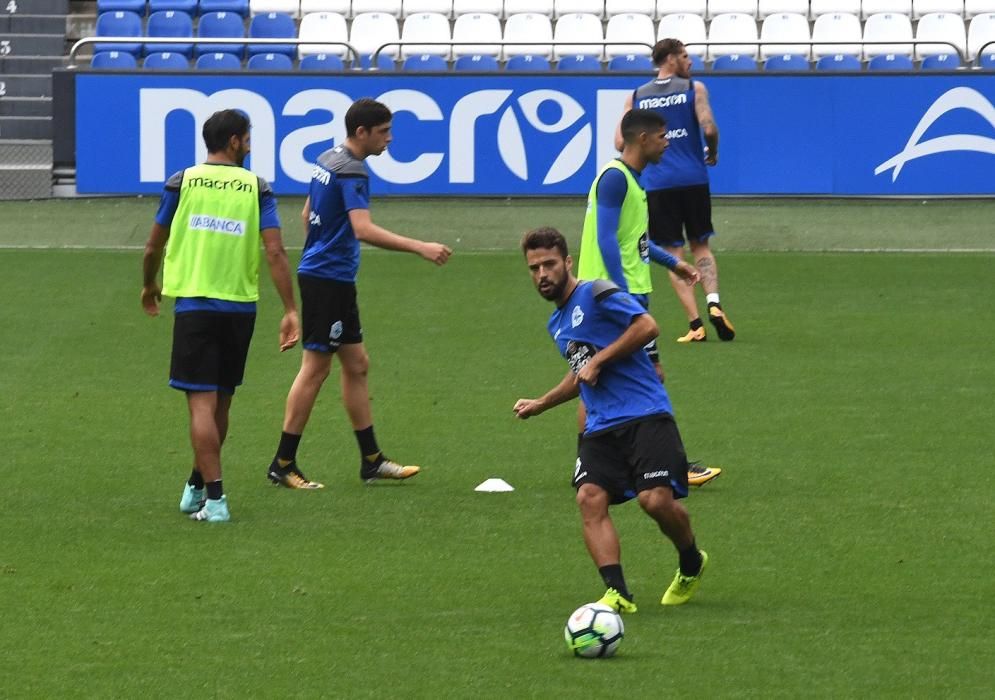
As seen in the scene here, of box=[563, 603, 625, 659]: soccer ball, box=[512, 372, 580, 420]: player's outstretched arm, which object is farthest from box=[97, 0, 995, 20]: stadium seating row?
box=[563, 603, 625, 659]: soccer ball

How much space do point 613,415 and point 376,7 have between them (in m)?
19.5

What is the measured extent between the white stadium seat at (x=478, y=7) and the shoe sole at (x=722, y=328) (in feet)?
40.1

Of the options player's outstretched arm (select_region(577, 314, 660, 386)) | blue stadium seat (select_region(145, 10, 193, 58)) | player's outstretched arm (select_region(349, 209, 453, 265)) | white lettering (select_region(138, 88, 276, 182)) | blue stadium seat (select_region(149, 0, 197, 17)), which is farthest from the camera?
blue stadium seat (select_region(149, 0, 197, 17))

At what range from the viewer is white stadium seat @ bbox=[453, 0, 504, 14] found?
25188 millimetres

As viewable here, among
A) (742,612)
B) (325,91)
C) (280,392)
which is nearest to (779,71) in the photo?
(325,91)

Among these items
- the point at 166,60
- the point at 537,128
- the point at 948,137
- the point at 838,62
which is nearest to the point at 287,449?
the point at 537,128

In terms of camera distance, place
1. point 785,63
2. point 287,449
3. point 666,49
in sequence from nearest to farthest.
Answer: point 287,449, point 666,49, point 785,63

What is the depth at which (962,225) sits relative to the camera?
19.5 m

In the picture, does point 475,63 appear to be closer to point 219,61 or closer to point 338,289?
point 219,61

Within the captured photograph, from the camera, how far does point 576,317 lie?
6.93 metres

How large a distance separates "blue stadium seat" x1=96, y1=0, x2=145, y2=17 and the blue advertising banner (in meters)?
5.05

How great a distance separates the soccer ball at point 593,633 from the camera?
6.30 metres

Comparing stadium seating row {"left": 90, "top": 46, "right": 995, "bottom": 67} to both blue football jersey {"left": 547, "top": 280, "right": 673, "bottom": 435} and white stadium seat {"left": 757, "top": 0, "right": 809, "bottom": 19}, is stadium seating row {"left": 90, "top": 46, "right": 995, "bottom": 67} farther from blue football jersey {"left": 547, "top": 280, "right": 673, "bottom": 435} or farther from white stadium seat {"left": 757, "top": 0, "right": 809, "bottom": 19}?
blue football jersey {"left": 547, "top": 280, "right": 673, "bottom": 435}

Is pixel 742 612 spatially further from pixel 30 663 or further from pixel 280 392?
pixel 280 392
